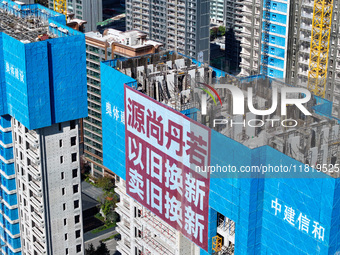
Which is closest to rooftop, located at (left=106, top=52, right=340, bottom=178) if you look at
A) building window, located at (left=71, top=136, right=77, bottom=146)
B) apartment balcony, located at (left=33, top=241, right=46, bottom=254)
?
building window, located at (left=71, top=136, right=77, bottom=146)

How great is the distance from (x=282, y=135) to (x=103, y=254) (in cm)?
6584

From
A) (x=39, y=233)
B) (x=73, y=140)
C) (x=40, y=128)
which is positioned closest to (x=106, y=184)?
(x=39, y=233)

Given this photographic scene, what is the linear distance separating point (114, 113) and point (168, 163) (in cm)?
1096

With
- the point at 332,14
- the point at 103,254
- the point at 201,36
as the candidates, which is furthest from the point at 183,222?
the point at 201,36

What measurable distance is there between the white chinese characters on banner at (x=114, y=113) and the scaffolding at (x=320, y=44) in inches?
2782

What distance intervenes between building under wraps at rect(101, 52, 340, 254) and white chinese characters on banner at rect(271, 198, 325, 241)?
0.26 ft

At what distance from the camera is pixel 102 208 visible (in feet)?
443

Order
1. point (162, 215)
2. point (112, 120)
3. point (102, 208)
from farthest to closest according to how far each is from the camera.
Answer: point (102, 208), point (112, 120), point (162, 215)

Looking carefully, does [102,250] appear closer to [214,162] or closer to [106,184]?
[106,184]

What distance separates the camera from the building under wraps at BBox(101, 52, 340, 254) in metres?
54.3

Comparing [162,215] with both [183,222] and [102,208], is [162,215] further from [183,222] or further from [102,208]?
[102,208]

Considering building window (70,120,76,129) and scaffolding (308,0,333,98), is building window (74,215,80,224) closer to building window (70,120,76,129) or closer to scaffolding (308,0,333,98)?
building window (70,120,76,129)

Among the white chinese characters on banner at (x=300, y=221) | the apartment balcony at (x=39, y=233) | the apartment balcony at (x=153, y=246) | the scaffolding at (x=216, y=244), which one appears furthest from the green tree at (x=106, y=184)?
the white chinese characters on banner at (x=300, y=221)

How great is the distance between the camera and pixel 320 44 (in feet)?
456
